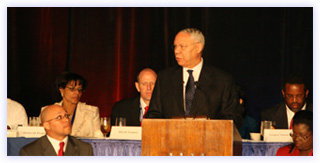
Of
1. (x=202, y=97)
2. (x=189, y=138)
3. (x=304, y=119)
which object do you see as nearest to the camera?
(x=189, y=138)

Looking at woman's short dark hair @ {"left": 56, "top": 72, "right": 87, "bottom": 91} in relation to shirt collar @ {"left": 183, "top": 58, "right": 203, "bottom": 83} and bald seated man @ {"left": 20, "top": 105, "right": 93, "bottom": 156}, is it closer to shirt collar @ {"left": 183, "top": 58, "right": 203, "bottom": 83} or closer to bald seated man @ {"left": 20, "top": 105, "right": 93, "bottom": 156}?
bald seated man @ {"left": 20, "top": 105, "right": 93, "bottom": 156}

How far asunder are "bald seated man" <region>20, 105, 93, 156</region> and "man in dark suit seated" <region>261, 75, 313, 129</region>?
206cm

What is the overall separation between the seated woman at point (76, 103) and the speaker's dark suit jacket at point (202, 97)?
1615 mm

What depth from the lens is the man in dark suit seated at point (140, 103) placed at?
560 centimetres

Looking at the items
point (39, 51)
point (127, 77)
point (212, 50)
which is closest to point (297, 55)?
point (212, 50)

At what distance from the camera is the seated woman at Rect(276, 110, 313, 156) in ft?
14.7

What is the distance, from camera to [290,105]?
5.56 metres

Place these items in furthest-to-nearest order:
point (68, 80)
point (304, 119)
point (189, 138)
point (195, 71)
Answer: point (68, 80) < point (304, 119) < point (195, 71) < point (189, 138)

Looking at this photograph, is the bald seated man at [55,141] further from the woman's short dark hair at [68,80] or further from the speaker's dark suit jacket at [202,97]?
the woman's short dark hair at [68,80]

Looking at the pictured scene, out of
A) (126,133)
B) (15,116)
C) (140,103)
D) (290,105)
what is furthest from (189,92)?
(15,116)

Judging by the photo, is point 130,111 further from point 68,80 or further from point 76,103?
point 68,80

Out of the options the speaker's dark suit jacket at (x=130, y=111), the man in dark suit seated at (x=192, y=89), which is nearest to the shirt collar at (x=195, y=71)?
the man in dark suit seated at (x=192, y=89)

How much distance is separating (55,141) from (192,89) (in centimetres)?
125

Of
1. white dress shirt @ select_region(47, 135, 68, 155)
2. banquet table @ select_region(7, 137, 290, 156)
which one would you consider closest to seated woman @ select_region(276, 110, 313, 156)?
banquet table @ select_region(7, 137, 290, 156)
